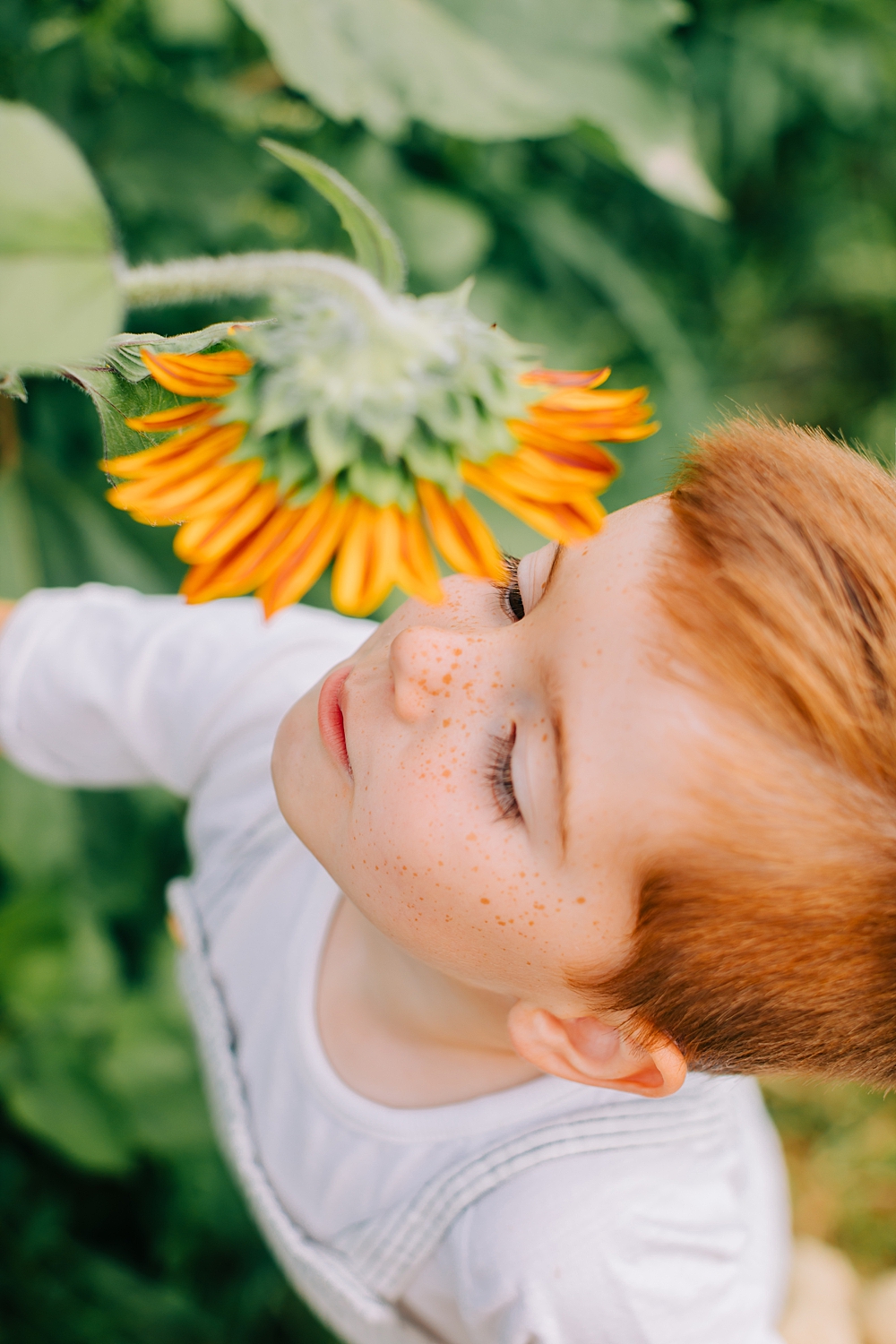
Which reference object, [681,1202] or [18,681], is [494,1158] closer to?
[681,1202]

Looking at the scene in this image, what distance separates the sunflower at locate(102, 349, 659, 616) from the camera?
297 mm

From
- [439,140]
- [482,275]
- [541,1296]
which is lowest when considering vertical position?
[541,1296]

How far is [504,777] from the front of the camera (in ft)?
1.59

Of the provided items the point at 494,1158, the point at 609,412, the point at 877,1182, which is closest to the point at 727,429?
the point at 609,412

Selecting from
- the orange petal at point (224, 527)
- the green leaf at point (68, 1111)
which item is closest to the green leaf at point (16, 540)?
the green leaf at point (68, 1111)

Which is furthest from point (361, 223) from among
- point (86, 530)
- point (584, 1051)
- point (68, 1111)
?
point (68, 1111)

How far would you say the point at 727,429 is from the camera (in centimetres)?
54

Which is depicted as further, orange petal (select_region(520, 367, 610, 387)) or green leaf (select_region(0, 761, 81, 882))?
green leaf (select_region(0, 761, 81, 882))

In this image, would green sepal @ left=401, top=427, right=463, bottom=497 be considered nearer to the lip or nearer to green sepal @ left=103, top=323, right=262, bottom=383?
green sepal @ left=103, top=323, right=262, bottom=383

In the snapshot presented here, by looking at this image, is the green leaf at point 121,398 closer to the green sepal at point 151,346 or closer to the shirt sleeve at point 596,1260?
the green sepal at point 151,346

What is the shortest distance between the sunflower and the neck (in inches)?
17.7

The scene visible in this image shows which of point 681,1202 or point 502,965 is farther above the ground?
point 502,965

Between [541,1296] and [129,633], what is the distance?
1.96 ft

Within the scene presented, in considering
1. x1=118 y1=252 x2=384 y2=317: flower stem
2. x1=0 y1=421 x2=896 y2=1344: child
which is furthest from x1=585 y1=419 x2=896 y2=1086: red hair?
x1=118 y1=252 x2=384 y2=317: flower stem
